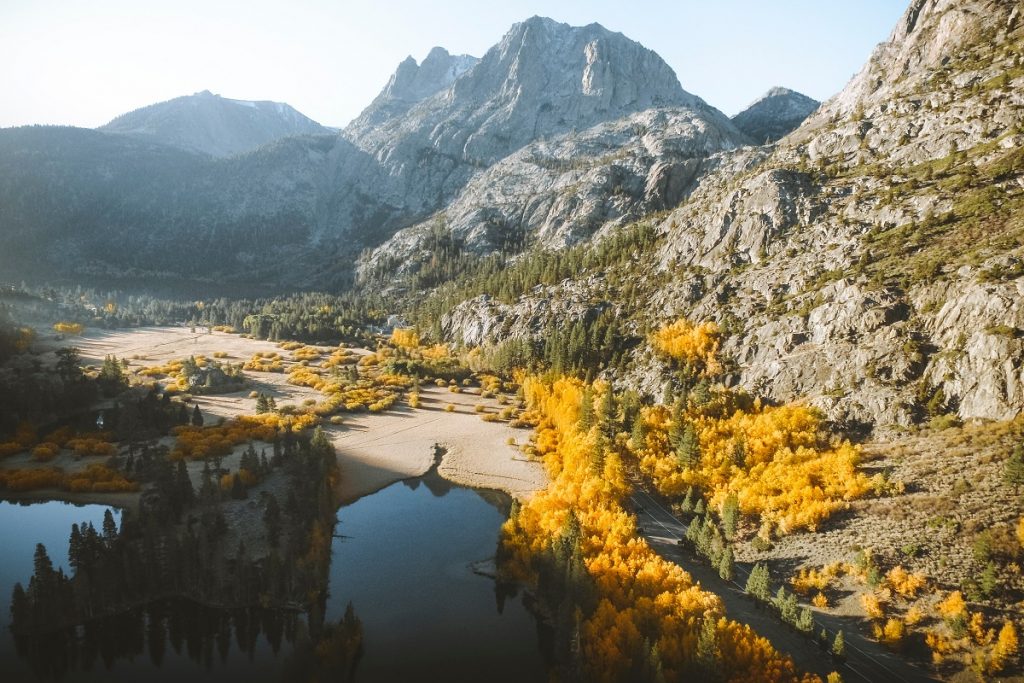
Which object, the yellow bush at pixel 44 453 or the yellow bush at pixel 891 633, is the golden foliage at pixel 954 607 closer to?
the yellow bush at pixel 891 633

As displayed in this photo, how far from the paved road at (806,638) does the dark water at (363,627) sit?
1821cm

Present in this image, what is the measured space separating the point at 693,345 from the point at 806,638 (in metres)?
59.7

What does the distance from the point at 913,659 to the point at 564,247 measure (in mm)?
163000

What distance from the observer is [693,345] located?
322 feet

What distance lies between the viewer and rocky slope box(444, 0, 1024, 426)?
67438 mm

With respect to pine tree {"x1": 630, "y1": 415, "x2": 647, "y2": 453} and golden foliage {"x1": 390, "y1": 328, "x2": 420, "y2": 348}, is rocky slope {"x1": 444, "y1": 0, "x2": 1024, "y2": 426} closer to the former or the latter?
golden foliage {"x1": 390, "y1": 328, "x2": 420, "y2": 348}

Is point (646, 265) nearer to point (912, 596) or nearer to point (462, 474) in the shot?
point (462, 474)


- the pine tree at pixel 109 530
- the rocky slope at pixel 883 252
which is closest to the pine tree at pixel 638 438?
the rocky slope at pixel 883 252

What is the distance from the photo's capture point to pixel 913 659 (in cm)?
4153

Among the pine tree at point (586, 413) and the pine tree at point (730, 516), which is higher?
the pine tree at point (586, 413)

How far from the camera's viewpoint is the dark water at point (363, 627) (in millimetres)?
42406

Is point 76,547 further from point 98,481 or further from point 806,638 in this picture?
point 806,638

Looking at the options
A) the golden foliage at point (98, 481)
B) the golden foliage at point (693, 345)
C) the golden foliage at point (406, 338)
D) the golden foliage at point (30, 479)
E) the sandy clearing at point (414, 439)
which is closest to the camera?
the golden foliage at point (98, 481)

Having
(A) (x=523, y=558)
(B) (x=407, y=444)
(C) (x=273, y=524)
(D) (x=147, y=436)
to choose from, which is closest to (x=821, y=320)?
(A) (x=523, y=558)
